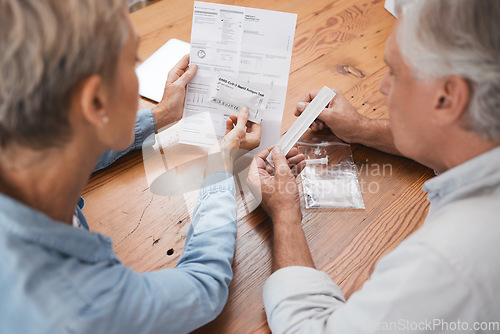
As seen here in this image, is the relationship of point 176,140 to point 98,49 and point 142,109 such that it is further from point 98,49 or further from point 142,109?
point 98,49

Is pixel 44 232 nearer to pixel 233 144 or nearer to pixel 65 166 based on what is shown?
pixel 65 166

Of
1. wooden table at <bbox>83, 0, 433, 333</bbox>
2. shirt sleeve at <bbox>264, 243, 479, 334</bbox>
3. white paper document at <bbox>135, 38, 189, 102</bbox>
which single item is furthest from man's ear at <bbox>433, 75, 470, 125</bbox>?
white paper document at <bbox>135, 38, 189, 102</bbox>

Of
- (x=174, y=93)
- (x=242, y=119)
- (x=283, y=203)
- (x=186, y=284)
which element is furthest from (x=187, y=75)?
(x=186, y=284)

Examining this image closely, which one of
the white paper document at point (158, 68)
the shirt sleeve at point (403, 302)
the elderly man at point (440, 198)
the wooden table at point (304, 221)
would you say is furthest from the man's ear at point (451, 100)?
the white paper document at point (158, 68)

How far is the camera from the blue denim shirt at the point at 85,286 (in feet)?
1.46

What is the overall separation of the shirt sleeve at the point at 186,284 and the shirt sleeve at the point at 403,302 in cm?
14

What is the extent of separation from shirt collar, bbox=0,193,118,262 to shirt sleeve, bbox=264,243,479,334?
34 centimetres

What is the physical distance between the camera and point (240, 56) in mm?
927

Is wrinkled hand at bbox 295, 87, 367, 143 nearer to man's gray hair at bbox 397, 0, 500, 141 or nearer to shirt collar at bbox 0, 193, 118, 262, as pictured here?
man's gray hair at bbox 397, 0, 500, 141

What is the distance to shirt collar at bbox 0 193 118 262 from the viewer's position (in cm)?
46

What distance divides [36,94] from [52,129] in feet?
0.17

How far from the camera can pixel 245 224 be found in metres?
0.82

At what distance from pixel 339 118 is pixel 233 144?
0.94 ft

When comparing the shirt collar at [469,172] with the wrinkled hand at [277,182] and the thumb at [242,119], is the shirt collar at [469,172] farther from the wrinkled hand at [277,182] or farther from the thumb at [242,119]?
the thumb at [242,119]
